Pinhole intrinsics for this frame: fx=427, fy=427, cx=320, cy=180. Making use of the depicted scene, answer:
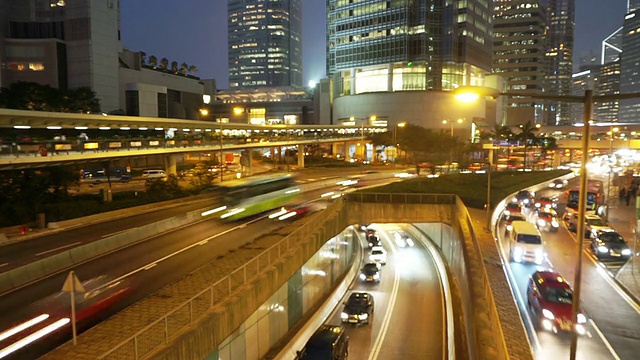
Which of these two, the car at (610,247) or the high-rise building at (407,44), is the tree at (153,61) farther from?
the car at (610,247)

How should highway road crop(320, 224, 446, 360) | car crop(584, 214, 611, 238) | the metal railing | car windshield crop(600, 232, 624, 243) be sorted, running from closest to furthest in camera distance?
the metal railing < highway road crop(320, 224, 446, 360) < car windshield crop(600, 232, 624, 243) < car crop(584, 214, 611, 238)

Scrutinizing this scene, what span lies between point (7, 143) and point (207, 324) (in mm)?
20617

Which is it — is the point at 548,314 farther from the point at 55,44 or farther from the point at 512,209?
the point at 55,44

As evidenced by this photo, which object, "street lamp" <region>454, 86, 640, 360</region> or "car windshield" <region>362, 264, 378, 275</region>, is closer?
"street lamp" <region>454, 86, 640, 360</region>

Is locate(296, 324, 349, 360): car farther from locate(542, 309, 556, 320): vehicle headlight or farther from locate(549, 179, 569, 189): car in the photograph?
locate(549, 179, 569, 189): car

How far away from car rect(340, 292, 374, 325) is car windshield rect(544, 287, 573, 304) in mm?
8729

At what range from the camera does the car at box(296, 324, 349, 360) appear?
16.4 m

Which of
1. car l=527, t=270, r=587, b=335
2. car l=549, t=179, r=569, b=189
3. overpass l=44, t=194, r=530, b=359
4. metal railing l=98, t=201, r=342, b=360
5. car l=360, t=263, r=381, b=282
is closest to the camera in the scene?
metal railing l=98, t=201, r=342, b=360

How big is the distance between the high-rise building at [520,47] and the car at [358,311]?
14484cm

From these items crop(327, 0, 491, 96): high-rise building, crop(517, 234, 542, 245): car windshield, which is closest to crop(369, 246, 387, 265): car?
crop(517, 234, 542, 245): car windshield

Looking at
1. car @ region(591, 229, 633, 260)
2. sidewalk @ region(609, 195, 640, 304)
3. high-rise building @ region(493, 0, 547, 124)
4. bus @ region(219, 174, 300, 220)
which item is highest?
high-rise building @ region(493, 0, 547, 124)

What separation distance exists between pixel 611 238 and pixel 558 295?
13575mm

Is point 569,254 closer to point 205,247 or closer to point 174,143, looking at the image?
point 205,247

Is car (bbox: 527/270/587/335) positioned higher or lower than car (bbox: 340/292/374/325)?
higher
